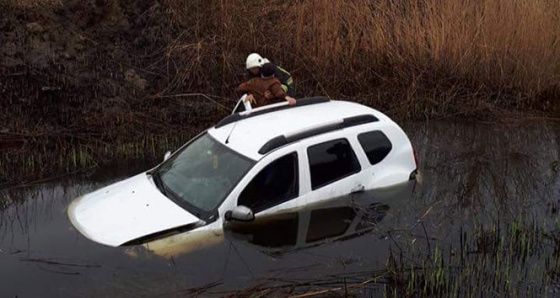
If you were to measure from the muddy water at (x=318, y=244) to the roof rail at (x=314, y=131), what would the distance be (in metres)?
0.78

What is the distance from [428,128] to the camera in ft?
39.8

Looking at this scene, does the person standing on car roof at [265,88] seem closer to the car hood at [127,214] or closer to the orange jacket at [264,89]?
the orange jacket at [264,89]

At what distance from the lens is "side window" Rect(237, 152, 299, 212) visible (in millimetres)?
7121

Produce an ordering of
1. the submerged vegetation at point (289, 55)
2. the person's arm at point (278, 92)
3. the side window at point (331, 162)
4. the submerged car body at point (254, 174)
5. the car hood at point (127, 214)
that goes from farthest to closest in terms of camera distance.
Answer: the submerged vegetation at point (289, 55)
the person's arm at point (278, 92)
the side window at point (331, 162)
the submerged car body at point (254, 174)
the car hood at point (127, 214)

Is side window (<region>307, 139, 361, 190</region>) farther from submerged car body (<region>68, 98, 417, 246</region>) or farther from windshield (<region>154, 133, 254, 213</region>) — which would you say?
windshield (<region>154, 133, 254, 213</region>)

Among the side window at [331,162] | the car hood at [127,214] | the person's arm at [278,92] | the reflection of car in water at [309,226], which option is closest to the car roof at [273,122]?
the side window at [331,162]

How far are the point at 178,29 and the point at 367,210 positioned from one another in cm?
754

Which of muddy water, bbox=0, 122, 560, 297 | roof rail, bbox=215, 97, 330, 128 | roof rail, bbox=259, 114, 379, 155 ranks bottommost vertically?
muddy water, bbox=0, 122, 560, 297

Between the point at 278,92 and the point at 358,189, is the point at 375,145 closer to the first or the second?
the point at 358,189

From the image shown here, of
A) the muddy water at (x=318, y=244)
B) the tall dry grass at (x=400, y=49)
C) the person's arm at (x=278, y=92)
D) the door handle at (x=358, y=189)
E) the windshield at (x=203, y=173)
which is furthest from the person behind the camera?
the tall dry grass at (x=400, y=49)

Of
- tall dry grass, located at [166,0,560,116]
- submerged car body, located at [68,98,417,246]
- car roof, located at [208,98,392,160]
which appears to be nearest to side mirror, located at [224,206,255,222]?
submerged car body, located at [68,98,417,246]

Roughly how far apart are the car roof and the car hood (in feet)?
3.21

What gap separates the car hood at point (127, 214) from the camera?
22.2 feet

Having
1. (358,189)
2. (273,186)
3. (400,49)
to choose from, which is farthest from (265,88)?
(400,49)
